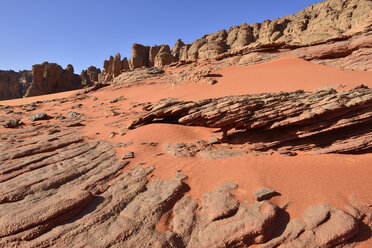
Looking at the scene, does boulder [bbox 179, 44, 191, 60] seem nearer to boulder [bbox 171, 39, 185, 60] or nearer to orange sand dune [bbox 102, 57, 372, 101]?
boulder [bbox 171, 39, 185, 60]

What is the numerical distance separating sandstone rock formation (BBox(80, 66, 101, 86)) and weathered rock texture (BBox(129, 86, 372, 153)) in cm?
5859

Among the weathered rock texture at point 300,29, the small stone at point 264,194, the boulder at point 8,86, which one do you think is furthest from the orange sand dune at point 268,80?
the boulder at point 8,86

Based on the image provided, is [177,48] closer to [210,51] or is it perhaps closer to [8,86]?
[210,51]

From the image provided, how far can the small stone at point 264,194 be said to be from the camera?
12.1 feet

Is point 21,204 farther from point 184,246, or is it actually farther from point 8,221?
point 184,246

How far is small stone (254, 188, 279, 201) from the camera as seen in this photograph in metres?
3.70

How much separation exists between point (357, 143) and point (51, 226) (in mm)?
7382

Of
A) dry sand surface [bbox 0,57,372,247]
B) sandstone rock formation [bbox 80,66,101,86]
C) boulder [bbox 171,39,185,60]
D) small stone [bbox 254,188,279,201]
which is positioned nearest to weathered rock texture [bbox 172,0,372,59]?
boulder [bbox 171,39,185,60]

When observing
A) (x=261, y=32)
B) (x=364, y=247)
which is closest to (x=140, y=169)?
(x=364, y=247)

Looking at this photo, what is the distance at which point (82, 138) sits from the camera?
721 cm

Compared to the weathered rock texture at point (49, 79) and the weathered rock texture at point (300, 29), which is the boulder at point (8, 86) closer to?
the weathered rock texture at point (49, 79)

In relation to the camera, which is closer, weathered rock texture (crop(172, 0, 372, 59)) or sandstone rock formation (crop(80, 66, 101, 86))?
weathered rock texture (crop(172, 0, 372, 59))

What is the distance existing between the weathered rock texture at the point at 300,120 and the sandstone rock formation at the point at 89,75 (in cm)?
5859

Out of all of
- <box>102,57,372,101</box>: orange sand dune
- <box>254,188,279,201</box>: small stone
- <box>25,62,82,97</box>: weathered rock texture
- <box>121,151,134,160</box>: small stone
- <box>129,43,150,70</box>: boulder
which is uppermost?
<box>129,43,150,70</box>: boulder
